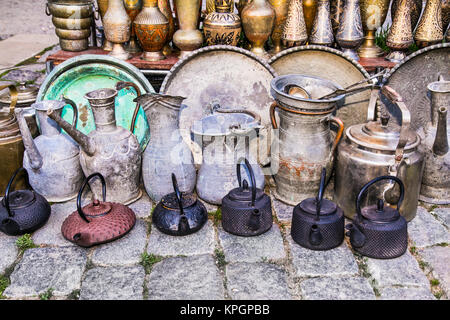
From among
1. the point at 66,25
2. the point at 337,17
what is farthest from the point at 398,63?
the point at 66,25

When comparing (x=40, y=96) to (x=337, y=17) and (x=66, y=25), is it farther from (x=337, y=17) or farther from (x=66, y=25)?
(x=337, y=17)

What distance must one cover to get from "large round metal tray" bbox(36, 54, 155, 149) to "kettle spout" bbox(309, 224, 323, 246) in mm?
1857

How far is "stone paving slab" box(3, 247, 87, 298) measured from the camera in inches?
114

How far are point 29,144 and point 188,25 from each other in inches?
71.2

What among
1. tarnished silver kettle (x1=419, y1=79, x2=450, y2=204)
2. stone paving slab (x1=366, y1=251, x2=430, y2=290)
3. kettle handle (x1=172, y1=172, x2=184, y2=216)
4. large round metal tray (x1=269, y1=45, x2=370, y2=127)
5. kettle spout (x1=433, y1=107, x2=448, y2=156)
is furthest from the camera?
large round metal tray (x1=269, y1=45, x2=370, y2=127)

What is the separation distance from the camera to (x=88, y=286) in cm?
291

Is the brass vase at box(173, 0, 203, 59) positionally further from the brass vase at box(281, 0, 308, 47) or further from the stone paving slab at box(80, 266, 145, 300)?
the stone paving slab at box(80, 266, 145, 300)

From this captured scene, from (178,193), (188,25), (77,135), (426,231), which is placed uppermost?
(188,25)

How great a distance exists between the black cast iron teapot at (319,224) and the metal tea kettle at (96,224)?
1.22m

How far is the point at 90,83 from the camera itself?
13.8 feet

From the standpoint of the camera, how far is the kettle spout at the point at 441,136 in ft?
11.1

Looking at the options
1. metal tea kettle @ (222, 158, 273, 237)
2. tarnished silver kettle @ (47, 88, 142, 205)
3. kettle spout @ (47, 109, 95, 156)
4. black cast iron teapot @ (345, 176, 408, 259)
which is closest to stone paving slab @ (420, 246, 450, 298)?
black cast iron teapot @ (345, 176, 408, 259)

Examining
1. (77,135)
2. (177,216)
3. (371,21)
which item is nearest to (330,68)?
(371,21)

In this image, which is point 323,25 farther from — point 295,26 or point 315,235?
point 315,235
